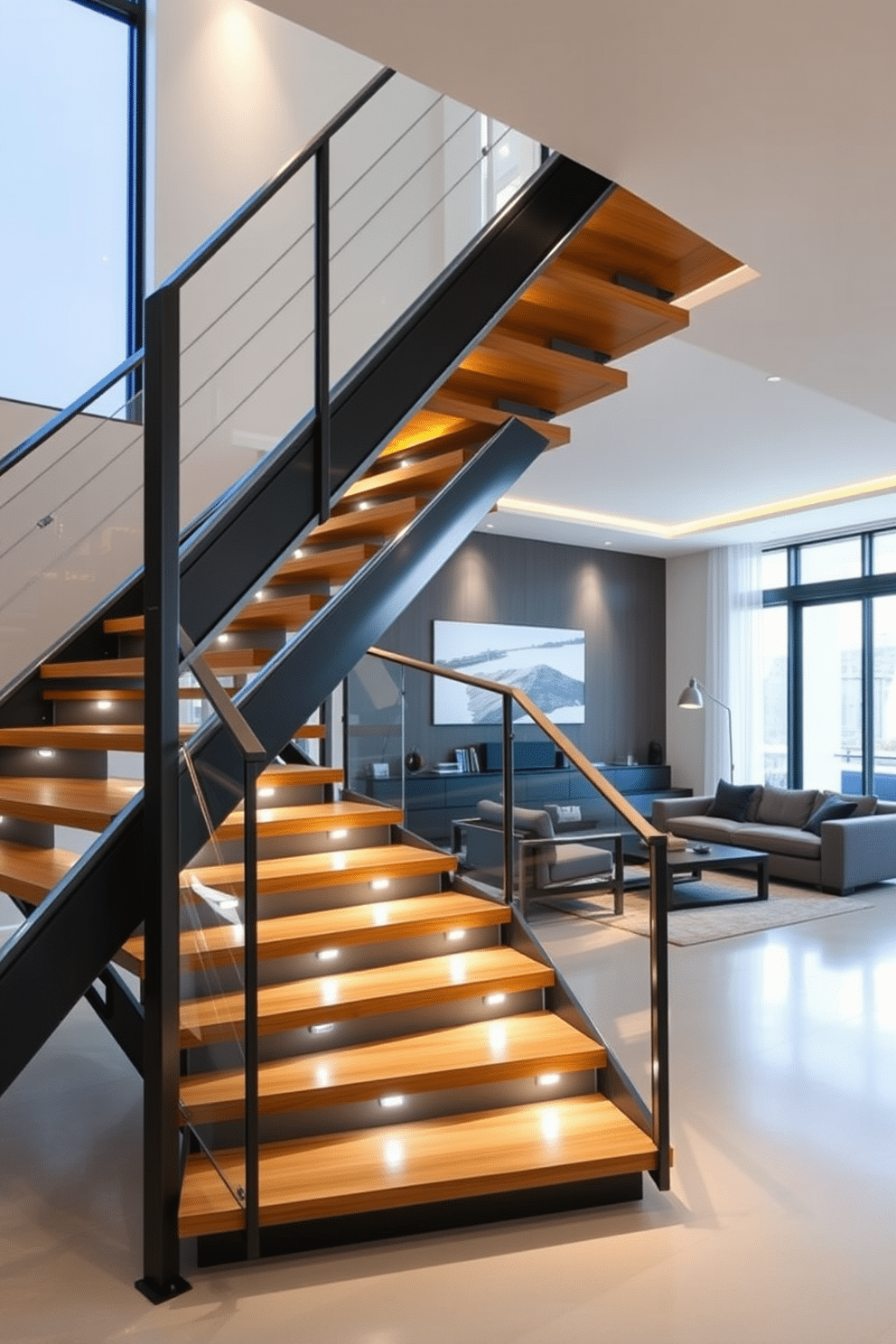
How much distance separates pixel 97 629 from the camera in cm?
437

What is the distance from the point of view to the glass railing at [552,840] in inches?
128

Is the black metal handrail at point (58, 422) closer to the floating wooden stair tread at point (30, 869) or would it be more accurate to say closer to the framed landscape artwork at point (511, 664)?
the floating wooden stair tread at point (30, 869)

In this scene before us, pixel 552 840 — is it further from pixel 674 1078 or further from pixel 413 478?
pixel 413 478

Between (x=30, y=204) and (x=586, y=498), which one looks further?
(x=586, y=498)

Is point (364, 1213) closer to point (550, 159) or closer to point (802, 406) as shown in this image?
point (550, 159)

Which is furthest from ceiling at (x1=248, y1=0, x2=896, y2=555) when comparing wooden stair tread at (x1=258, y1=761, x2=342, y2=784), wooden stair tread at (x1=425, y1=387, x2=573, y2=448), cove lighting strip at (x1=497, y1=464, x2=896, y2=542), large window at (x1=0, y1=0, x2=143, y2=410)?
cove lighting strip at (x1=497, y1=464, x2=896, y2=542)

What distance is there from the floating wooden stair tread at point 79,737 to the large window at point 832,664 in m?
8.38

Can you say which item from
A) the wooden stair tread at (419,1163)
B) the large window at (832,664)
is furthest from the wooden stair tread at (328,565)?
the large window at (832,664)

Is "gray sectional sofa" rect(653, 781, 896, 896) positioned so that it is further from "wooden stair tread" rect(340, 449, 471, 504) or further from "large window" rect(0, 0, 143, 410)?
"large window" rect(0, 0, 143, 410)

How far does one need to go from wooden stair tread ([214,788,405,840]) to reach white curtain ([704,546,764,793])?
770 centimetres

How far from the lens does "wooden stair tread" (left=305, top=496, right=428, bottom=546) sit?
3.89m

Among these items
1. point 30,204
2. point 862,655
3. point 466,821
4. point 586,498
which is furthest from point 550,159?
point 862,655

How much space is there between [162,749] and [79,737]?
42.3 inches

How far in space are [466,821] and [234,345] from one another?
14.4ft
